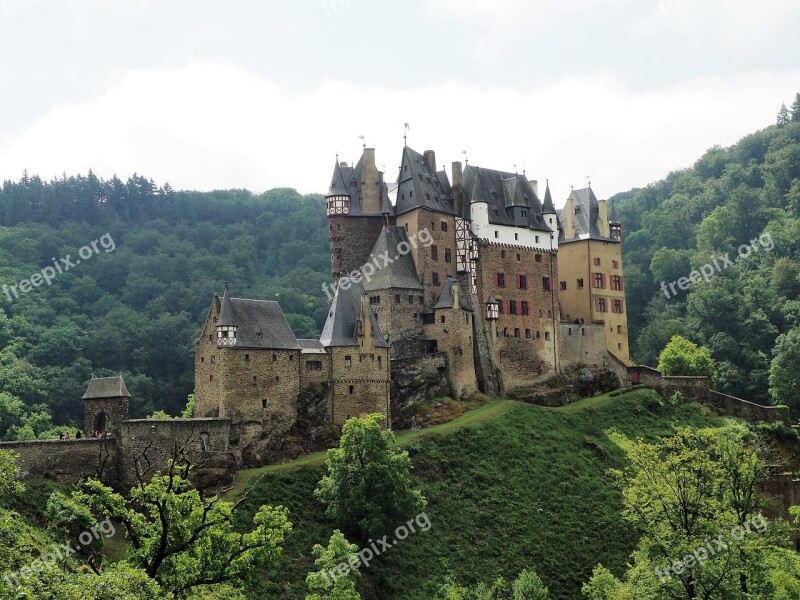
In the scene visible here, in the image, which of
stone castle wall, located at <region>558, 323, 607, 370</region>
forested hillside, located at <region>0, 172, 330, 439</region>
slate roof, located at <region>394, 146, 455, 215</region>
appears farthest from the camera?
forested hillside, located at <region>0, 172, 330, 439</region>

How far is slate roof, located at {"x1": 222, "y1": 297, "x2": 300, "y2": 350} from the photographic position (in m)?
59.7

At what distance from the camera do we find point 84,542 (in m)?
47.5

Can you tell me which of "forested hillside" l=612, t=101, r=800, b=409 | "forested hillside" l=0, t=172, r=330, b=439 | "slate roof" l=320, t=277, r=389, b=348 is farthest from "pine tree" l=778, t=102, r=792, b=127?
"slate roof" l=320, t=277, r=389, b=348

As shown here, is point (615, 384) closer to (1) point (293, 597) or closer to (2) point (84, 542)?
(1) point (293, 597)

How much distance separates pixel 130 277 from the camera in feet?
403

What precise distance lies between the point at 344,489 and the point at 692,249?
8825 centimetres

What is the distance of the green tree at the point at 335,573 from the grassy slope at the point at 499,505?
2.93 metres

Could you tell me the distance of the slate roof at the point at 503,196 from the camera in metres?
78.4

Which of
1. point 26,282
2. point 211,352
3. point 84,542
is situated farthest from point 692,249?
point 84,542

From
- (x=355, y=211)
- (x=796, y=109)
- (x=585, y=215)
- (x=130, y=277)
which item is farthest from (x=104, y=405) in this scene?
(x=796, y=109)

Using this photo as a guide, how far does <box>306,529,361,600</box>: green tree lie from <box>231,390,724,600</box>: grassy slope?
2.93m

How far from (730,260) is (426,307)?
6167 cm

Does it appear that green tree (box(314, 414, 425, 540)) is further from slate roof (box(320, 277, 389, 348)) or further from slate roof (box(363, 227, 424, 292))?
slate roof (box(363, 227, 424, 292))

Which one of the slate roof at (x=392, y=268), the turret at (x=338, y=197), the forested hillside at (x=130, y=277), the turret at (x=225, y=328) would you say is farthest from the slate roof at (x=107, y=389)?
the forested hillside at (x=130, y=277)
